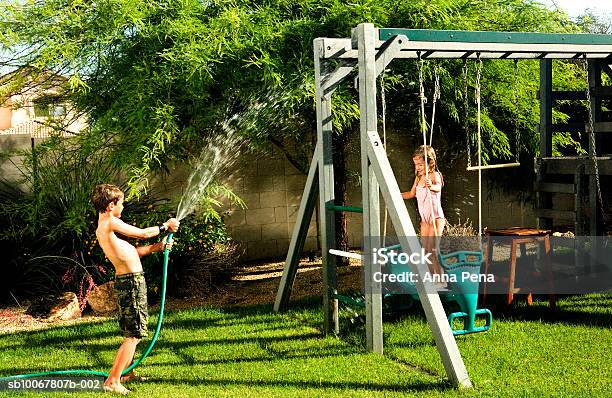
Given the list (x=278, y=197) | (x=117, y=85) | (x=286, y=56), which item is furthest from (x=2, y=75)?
(x=278, y=197)

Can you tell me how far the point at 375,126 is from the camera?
227 inches

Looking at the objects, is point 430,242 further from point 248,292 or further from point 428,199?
point 248,292

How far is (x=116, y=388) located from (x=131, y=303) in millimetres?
563

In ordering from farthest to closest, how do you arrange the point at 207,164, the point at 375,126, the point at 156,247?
the point at 207,164 < the point at 375,126 < the point at 156,247

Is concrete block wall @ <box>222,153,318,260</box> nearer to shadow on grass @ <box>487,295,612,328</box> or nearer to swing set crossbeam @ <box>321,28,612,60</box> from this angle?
shadow on grass @ <box>487,295,612,328</box>

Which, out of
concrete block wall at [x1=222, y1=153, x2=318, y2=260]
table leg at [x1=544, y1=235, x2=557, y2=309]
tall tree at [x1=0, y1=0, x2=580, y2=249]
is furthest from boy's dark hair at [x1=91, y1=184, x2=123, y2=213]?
concrete block wall at [x1=222, y1=153, x2=318, y2=260]

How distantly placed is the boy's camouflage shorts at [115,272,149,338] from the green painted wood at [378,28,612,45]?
8.39ft

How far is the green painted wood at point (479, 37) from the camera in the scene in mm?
5875

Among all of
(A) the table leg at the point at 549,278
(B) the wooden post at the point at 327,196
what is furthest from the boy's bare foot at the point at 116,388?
(A) the table leg at the point at 549,278

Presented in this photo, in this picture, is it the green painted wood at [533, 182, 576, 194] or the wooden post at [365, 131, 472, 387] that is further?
the green painted wood at [533, 182, 576, 194]

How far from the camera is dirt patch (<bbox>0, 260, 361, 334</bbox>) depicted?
25.7 feet

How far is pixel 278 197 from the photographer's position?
10.9 meters

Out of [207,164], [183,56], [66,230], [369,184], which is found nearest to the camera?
[369,184]

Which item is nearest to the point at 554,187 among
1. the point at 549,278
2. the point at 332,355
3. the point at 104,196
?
the point at 549,278
